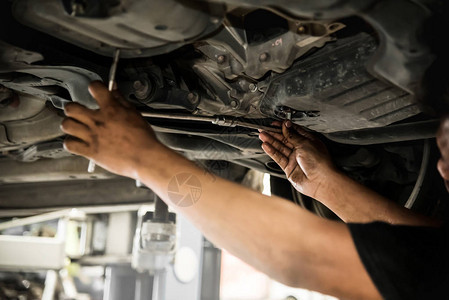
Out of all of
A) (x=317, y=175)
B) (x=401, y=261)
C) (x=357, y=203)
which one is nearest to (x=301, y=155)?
(x=317, y=175)

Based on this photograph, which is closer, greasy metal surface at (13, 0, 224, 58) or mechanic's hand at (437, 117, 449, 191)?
greasy metal surface at (13, 0, 224, 58)

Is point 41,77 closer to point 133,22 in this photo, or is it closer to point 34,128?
point 133,22

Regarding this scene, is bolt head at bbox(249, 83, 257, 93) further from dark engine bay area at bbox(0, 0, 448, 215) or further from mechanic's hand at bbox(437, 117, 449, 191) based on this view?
mechanic's hand at bbox(437, 117, 449, 191)

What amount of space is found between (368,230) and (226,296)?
3.21m

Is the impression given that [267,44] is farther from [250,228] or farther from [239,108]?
[250,228]

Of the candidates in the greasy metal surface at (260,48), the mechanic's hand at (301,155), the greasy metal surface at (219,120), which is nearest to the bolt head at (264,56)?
the greasy metal surface at (260,48)

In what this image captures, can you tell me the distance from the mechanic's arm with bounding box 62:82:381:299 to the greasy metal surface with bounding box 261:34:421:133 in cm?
29

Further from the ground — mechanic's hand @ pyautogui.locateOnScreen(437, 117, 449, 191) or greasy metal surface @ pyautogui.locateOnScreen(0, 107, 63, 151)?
greasy metal surface @ pyautogui.locateOnScreen(0, 107, 63, 151)

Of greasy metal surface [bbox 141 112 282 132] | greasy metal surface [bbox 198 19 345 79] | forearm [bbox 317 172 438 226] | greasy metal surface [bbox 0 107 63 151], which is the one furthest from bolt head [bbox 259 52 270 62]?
greasy metal surface [bbox 0 107 63 151]

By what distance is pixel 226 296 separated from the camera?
387 centimetres

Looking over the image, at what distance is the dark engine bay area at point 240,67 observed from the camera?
815 millimetres

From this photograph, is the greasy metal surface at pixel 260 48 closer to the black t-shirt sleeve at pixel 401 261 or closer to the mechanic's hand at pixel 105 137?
the mechanic's hand at pixel 105 137

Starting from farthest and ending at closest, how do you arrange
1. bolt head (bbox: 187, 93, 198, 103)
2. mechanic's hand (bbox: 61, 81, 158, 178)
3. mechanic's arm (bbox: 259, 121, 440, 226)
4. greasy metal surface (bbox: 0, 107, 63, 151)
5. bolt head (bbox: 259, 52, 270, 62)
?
1. greasy metal surface (bbox: 0, 107, 63, 151)
2. mechanic's arm (bbox: 259, 121, 440, 226)
3. bolt head (bbox: 187, 93, 198, 103)
4. bolt head (bbox: 259, 52, 270, 62)
5. mechanic's hand (bbox: 61, 81, 158, 178)

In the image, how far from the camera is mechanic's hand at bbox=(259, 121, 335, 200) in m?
1.37
